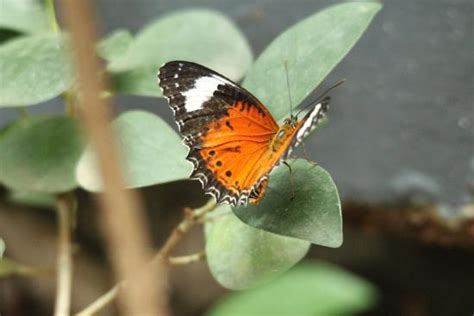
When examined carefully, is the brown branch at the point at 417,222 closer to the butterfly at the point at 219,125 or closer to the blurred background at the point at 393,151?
the blurred background at the point at 393,151

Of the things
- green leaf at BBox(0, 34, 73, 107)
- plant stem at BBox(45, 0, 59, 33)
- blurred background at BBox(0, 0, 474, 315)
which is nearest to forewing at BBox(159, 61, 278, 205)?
green leaf at BBox(0, 34, 73, 107)

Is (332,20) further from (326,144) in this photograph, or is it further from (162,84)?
(326,144)

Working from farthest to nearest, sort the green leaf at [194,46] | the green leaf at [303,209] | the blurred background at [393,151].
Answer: the blurred background at [393,151] < the green leaf at [194,46] < the green leaf at [303,209]

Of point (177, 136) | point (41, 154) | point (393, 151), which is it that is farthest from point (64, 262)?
point (393, 151)

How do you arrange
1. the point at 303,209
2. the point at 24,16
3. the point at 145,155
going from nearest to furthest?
the point at 303,209 → the point at 145,155 → the point at 24,16

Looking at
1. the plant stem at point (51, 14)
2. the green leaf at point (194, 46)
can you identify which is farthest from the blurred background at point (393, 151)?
the plant stem at point (51, 14)

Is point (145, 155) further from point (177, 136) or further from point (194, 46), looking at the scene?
point (194, 46)
